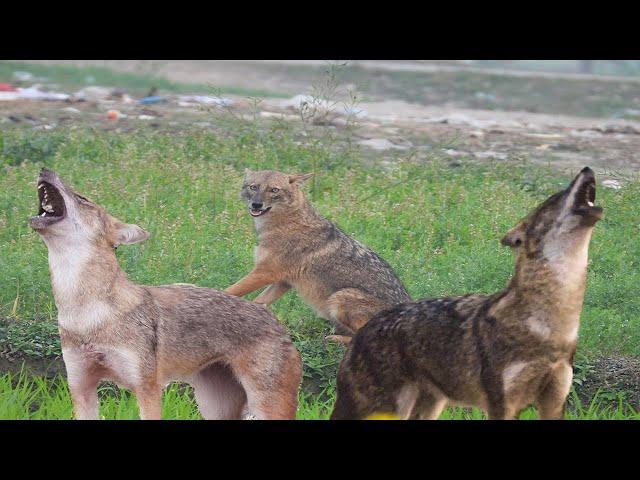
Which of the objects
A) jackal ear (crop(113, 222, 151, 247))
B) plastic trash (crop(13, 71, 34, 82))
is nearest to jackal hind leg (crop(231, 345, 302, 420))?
jackal ear (crop(113, 222, 151, 247))

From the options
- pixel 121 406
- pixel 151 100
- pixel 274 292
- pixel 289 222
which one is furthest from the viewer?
pixel 151 100

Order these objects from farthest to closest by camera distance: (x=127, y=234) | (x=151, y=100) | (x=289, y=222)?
(x=151, y=100)
(x=289, y=222)
(x=127, y=234)

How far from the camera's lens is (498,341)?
5.11 meters

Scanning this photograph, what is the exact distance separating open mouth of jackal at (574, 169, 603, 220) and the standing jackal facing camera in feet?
9.25

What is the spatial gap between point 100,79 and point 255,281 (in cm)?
1212

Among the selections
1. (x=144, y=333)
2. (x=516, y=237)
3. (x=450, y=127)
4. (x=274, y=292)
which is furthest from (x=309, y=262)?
(x=450, y=127)

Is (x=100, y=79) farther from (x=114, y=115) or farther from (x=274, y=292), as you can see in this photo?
(x=274, y=292)

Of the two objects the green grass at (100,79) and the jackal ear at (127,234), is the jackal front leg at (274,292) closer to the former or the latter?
the jackal ear at (127,234)

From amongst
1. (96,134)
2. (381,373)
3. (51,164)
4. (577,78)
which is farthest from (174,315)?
(577,78)

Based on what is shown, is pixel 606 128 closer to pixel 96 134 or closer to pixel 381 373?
pixel 96 134

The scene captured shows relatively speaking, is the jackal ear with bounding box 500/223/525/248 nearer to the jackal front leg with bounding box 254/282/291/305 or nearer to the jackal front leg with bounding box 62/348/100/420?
the jackal front leg with bounding box 62/348/100/420

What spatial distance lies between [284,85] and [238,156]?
10054 millimetres

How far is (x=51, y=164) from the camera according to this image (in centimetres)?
1073

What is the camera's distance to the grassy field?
7.32 meters
